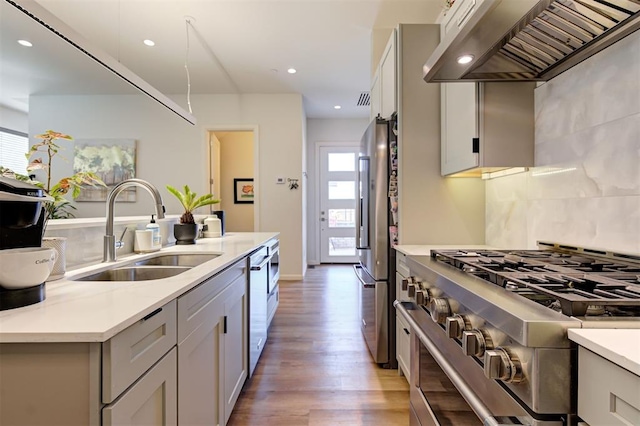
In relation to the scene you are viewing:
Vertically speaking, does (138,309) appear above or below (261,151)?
below

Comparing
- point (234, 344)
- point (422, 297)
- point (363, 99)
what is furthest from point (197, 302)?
point (363, 99)

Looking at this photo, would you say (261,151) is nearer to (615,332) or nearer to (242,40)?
(242,40)

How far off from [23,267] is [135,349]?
0.36 meters

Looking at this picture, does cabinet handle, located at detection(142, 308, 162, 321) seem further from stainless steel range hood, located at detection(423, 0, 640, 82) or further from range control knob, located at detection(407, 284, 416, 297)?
stainless steel range hood, located at detection(423, 0, 640, 82)

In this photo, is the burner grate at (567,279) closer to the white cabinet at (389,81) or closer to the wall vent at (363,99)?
the white cabinet at (389,81)

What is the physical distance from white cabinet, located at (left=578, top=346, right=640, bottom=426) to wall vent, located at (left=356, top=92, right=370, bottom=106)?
4.91 meters

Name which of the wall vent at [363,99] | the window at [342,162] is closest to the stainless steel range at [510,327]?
the wall vent at [363,99]

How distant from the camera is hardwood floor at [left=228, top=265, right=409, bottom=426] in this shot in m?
1.71

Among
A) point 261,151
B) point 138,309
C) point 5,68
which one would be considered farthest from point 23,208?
point 261,151

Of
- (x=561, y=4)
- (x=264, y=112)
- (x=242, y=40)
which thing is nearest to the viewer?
(x=561, y=4)

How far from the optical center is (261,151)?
16.7 ft

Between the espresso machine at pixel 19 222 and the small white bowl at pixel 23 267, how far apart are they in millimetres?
18

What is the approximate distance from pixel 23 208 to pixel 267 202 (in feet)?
13.9

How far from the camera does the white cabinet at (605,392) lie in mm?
458
